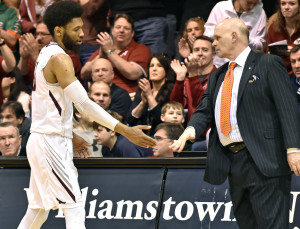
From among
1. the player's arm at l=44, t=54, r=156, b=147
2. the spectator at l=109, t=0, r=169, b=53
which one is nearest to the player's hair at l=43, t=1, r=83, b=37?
the player's arm at l=44, t=54, r=156, b=147

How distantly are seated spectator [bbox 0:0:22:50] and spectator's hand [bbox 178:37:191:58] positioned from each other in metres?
2.76

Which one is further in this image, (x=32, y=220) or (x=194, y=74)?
(x=194, y=74)

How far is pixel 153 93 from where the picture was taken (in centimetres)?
782

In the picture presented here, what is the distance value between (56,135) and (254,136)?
1.44 metres

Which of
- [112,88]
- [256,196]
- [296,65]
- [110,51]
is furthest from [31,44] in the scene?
[256,196]

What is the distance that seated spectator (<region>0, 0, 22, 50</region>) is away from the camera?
31.6 feet

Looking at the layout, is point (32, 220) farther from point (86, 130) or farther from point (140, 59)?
point (140, 59)

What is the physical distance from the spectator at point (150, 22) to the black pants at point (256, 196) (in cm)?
456

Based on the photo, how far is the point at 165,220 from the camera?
5.46 metres

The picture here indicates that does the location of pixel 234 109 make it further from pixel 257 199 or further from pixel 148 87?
pixel 148 87

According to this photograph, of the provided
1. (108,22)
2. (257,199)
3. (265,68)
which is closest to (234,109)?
(265,68)

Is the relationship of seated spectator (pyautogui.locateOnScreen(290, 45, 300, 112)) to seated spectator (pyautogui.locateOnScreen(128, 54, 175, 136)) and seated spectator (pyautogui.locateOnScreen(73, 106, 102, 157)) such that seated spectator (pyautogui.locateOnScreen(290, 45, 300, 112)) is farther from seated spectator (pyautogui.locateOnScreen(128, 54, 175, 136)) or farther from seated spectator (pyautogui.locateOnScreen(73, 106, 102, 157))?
seated spectator (pyautogui.locateOnScreen(73, 106, 102, 157))

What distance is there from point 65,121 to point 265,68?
4.93 ft

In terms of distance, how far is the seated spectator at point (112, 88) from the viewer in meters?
7.88
